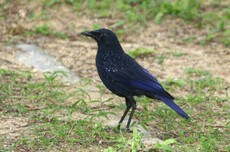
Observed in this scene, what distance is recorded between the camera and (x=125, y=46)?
9594 millimetres

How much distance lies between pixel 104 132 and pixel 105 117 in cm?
48

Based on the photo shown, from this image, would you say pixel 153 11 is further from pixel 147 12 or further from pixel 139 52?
pixel 139 52

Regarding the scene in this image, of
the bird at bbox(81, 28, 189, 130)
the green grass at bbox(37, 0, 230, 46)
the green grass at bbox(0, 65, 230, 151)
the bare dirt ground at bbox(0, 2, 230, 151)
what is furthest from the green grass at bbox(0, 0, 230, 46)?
the bird at bbox(81, 28, 189, 130)

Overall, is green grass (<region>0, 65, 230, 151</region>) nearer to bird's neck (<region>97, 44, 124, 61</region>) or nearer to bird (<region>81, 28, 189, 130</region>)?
bird (<region>81, 28, 189, 130</region>)

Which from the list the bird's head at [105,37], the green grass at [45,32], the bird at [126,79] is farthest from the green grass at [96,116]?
the green grass at [45,32]

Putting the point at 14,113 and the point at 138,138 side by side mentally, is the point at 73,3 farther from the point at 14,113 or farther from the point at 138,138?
the point at 138,138

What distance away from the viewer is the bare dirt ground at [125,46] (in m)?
8.66

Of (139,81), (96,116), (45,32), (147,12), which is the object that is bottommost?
(96,116)

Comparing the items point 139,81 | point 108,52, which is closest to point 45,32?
point 108,52

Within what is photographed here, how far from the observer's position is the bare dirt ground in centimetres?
866

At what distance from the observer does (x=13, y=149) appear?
18.1 feet

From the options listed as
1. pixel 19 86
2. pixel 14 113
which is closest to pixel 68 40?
pixel 19 86

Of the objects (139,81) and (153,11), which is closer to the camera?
(139,81)

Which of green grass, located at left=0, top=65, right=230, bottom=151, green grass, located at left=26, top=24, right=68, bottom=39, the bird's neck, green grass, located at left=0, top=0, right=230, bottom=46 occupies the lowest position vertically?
green grass, located at left=0, top=65, right=230, bottom=151
